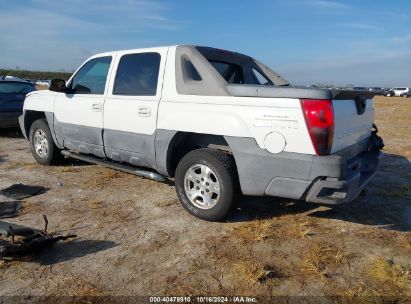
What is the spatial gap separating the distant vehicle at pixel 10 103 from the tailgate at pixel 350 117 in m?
8.48

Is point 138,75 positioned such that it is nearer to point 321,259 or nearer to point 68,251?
point 68,251

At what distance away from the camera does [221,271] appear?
10.6 ft

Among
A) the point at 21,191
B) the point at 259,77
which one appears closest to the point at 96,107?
the point at 21,191

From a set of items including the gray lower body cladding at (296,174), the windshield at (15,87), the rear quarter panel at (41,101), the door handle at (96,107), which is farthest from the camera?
the windshield at (15,87)

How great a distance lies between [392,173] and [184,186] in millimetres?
4036

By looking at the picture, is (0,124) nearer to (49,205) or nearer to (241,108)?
(49,205)

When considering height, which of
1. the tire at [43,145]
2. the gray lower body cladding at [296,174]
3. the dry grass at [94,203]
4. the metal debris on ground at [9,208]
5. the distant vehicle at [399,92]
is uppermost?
the distant vehicle at [399,92]

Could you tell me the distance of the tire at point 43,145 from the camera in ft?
21.2

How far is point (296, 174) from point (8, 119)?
8.42 meters

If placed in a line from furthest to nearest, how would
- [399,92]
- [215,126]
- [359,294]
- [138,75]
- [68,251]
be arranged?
[399,92]
[138,75]
[215,126]
[68,251]
[359,294]

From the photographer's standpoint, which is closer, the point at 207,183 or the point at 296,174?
the point at 296,174

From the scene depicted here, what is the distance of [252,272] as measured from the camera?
316 centimetres

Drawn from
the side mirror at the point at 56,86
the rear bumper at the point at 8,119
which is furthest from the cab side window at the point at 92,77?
the rear bumper at the point at 8,119

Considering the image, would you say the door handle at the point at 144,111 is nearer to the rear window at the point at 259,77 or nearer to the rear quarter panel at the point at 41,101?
the rear window at the point at 259,77
